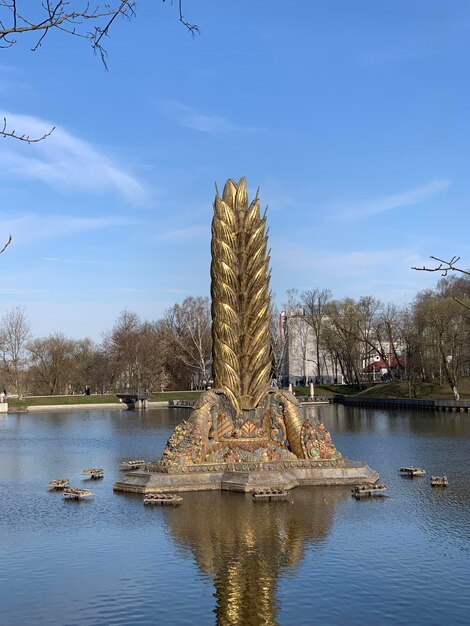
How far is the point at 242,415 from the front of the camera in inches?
1043

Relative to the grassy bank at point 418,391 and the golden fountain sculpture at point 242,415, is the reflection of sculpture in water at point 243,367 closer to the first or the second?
the golden fountain sculpture at point 242,415

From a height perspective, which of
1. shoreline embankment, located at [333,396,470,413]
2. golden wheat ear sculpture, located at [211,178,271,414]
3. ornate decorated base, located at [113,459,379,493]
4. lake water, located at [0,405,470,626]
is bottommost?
lake water, located at [0,405,470,626]

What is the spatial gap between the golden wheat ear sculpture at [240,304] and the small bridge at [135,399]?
5530cm

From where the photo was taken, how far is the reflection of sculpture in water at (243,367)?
25688mm

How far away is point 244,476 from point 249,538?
6.28 m

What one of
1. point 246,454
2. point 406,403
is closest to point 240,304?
point 246,454

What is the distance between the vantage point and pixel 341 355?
98.2m

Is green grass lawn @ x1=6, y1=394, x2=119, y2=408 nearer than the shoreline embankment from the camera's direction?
No

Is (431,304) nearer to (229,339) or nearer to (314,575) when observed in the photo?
(229,339)

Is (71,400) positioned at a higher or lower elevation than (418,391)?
lower

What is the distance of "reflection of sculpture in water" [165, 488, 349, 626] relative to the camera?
13430 mm

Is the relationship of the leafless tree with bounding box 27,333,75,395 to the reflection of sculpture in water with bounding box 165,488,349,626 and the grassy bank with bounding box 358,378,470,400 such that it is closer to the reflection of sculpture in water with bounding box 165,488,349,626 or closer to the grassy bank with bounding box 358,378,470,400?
the grassy bank with bounding box 358,378,470,400

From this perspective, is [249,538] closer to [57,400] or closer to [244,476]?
[244,476]

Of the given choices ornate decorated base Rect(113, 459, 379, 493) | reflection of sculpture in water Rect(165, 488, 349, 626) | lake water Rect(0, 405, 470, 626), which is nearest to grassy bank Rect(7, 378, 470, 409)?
lake water Rect(0, 405, 470, 626)
